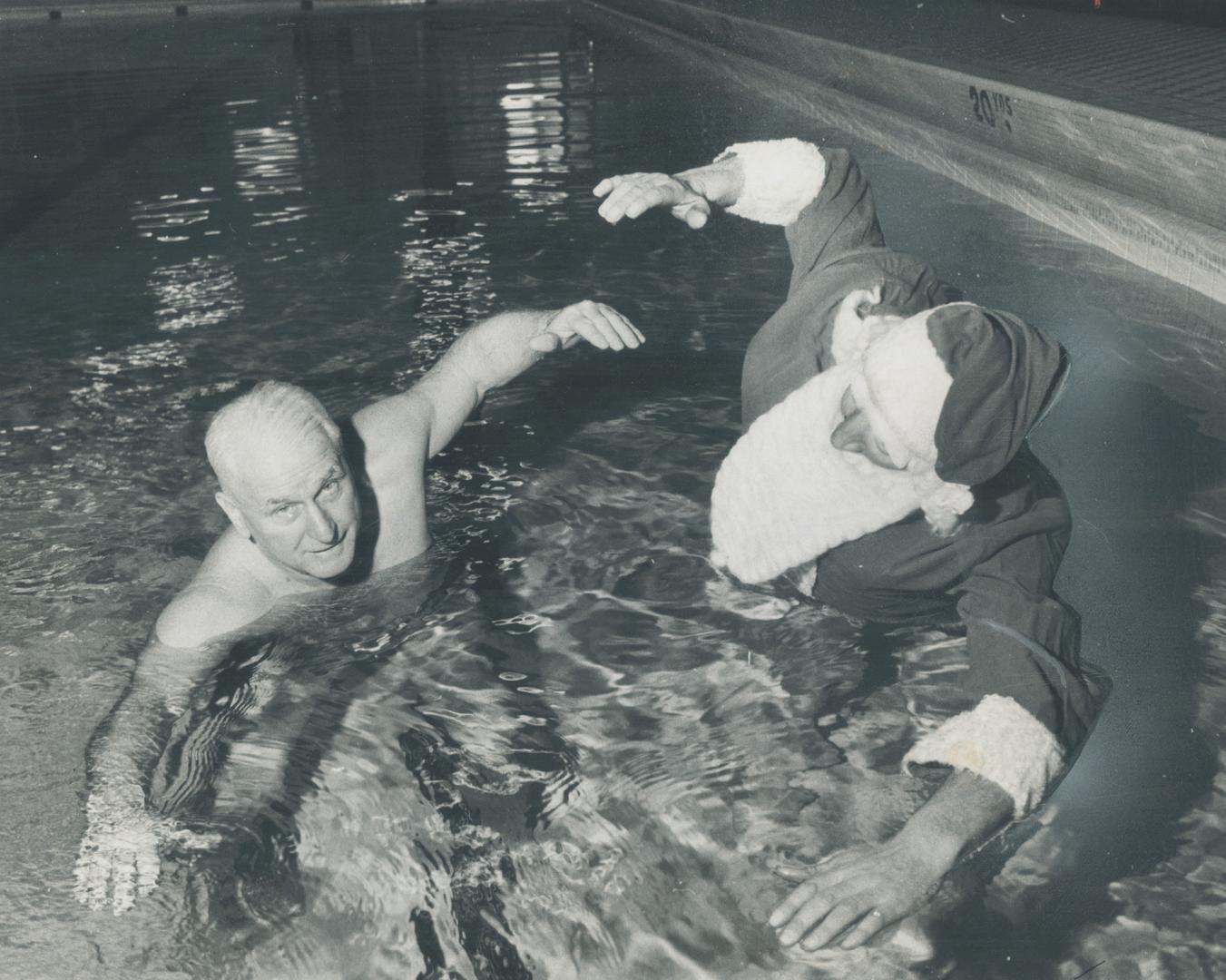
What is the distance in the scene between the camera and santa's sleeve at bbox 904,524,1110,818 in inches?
83.7

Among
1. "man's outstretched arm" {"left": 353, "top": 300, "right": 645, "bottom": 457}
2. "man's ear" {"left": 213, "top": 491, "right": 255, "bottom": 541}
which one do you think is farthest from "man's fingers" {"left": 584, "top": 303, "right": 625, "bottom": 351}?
"man's ear" {"left": 213, "top": 491, "right": 255, "bottom": 541}

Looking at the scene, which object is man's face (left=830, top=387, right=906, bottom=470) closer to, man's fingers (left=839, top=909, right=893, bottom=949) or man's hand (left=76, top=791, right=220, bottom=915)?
man's fingers (left=839, top=909, right=893, bottom=949)

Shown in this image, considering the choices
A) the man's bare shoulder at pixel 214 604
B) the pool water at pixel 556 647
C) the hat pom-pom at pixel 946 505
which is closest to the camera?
the hat pom-pom at pixel 946 505

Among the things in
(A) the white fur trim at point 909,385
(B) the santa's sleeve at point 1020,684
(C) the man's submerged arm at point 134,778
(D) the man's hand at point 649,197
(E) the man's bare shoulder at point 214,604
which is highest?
(D) the man's hand at point 649,197

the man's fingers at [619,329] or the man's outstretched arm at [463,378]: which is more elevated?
the man's fingers at [619,329]

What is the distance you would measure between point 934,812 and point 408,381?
3.79 metres

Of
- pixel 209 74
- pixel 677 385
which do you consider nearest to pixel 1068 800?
pixel 677 385

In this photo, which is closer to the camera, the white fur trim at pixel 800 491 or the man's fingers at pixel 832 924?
the man's fingers at pixel 832 924

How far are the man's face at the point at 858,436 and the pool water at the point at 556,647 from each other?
3.01 feet

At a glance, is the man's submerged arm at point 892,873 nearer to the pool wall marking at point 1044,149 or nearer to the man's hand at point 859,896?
the man's hand at point 859,896

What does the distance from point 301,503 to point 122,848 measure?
0.90 meters

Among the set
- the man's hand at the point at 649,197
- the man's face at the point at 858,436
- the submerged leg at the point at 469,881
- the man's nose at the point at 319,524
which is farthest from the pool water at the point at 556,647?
the man's hand at the point at 649,197

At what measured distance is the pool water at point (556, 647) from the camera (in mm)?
2559

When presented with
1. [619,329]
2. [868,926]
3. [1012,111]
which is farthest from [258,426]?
[1012,111]
